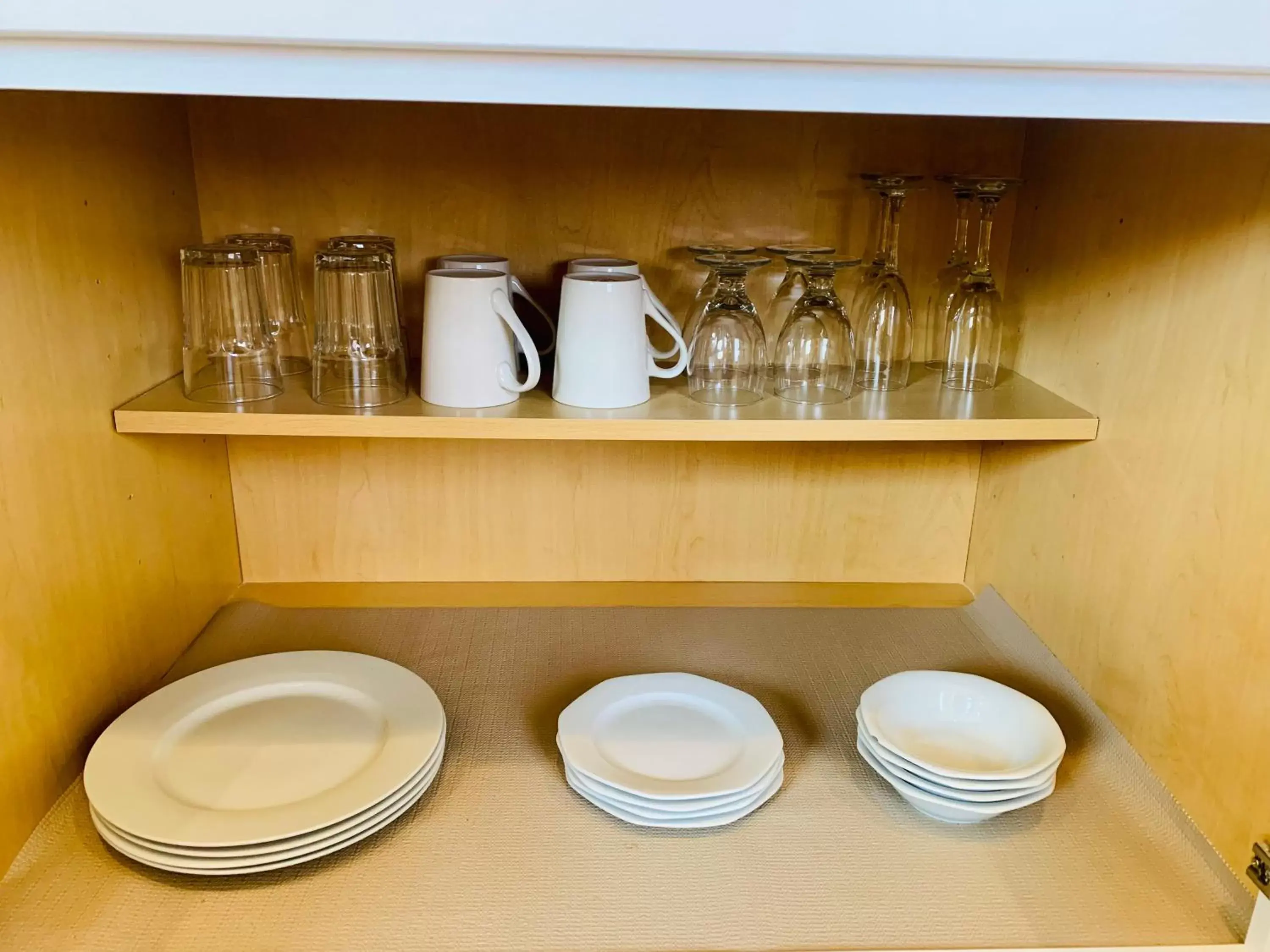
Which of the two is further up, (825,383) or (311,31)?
(311,31)

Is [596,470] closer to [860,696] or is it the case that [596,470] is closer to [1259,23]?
[860,696]

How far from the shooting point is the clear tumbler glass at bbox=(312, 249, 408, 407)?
0.94 m

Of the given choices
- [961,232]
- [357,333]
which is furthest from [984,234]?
[357,333]

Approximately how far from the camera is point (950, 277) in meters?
1.09

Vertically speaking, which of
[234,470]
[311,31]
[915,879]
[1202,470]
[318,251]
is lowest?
[915,879]

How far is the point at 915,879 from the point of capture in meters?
0.79

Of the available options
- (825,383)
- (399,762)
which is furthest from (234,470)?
(825,383)

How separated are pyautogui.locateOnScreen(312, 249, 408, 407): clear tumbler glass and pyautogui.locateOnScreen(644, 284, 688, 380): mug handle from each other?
0.25m

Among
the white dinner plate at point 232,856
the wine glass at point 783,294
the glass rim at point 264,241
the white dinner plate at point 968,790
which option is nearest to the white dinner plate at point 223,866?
the white dinner plate at point 232,856

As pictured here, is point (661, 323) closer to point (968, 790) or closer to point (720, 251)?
point (720, 251)

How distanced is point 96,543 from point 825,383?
73cm

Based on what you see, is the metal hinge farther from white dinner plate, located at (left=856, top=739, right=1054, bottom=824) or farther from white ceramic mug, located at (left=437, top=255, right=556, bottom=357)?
white ceramic mug, located at (left=437, top=255, right=556, bottom=357)

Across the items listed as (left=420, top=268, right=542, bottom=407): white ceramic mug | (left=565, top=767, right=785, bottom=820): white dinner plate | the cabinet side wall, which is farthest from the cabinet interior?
(left=565, top=767, right=785, bottom=820): white dinner plate

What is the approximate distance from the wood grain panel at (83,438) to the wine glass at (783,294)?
64cm
